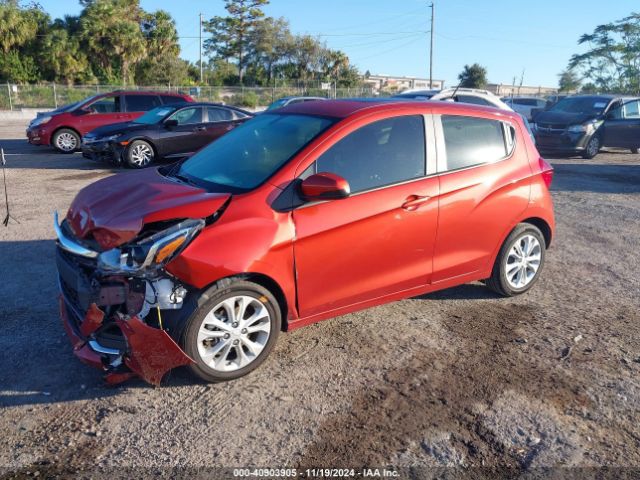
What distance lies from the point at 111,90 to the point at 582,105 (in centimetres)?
2739

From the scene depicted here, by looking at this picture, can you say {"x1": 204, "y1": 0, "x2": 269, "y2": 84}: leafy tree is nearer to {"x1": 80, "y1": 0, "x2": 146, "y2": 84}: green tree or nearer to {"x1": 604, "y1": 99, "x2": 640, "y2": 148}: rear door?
{"x1": 80, "y1": 0, "x2": 146, "y2": 84}: green tree

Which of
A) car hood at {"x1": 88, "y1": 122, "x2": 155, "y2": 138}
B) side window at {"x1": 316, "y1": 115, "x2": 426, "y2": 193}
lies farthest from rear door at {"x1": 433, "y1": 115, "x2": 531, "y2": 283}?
car hood at {"x1": 88, "y1": 122, "x2": 155, "y2": 138}

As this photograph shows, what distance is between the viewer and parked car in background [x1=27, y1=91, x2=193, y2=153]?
14.9m

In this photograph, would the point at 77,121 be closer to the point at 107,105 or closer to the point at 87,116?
the point at 87,116

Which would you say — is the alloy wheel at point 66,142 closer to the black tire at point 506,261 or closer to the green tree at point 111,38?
the black tire at point 506,261

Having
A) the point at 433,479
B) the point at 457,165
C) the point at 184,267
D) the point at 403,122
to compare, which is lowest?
the point at 433,479

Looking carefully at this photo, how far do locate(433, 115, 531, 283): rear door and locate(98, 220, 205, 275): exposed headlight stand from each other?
2.08 meters

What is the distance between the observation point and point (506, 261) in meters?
5.09

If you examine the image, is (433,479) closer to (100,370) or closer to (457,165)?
(100,370)

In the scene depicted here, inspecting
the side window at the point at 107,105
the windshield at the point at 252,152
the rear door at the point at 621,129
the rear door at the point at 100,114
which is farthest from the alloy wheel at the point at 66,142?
the rear door at the point at 621,129

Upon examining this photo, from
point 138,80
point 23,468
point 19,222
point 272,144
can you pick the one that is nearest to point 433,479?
point 23,468

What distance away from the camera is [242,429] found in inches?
126

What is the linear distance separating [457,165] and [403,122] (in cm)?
62

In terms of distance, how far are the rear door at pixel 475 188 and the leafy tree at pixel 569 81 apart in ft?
162
